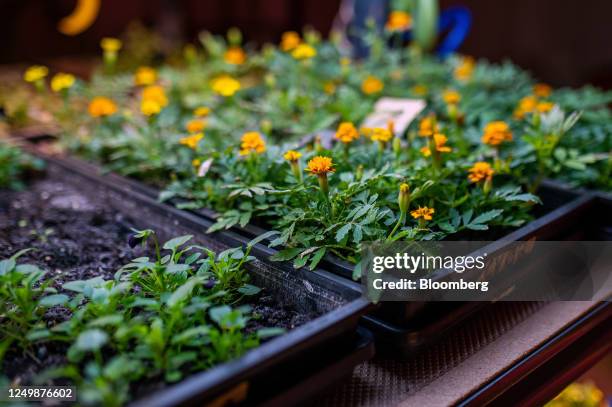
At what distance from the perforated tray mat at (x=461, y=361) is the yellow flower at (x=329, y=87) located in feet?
3.28

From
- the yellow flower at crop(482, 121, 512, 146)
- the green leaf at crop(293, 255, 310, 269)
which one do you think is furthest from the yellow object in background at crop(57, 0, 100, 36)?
the green leaf at crop(293, 255, 310, 269)

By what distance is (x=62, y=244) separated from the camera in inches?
49.4

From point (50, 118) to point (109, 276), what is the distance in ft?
4.16

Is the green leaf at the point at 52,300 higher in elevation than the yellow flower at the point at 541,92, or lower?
lower

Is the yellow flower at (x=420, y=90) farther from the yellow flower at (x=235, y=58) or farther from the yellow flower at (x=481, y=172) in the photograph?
the yellow flower at (x=481, y=172)

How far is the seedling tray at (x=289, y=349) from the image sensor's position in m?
0.70

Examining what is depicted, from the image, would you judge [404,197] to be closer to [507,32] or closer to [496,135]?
[496,135]

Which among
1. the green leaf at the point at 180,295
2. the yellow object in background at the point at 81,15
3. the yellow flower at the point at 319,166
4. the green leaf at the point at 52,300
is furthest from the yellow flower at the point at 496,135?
the yellow object in background at the point at 81,15

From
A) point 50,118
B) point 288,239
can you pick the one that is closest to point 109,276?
point 288,239

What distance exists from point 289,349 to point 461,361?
1.17 feet

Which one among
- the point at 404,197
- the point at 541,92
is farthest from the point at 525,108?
the point at 404,197

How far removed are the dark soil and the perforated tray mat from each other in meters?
0.14

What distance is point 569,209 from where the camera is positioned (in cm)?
121

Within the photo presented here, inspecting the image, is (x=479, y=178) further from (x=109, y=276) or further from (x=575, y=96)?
(x=575, y=96)
